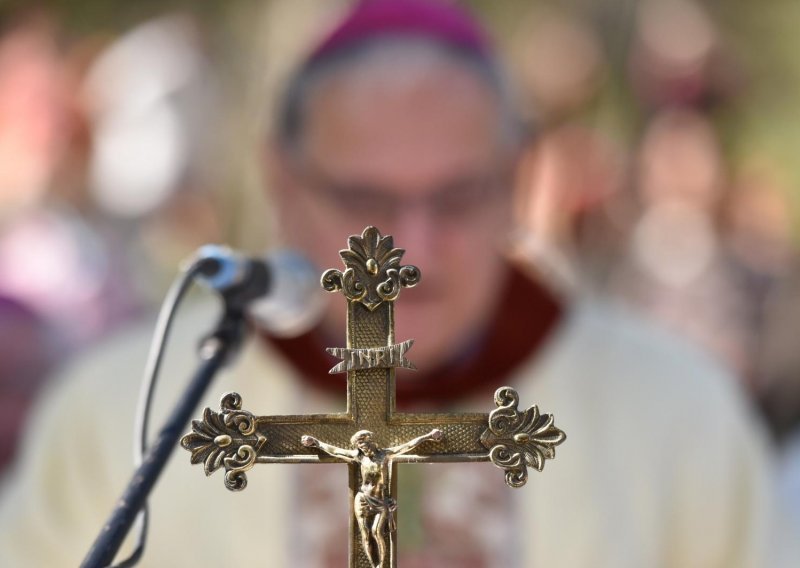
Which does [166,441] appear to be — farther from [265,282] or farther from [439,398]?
[439,398]

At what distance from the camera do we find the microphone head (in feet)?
5.76

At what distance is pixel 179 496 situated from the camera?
292 centimetres

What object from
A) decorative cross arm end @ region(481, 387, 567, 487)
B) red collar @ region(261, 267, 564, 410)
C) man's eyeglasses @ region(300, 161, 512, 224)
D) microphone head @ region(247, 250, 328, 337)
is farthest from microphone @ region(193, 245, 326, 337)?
red collar @ region(261, 267, 564, 410)

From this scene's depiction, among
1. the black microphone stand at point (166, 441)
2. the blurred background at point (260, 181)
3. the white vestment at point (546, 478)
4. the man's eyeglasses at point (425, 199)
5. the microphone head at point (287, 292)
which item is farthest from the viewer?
the blurred background at point (260, 181)

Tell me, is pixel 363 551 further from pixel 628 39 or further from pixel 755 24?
pixel 755 24

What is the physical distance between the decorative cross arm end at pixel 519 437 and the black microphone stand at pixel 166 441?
0.34m

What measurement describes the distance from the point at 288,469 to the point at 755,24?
396 inches

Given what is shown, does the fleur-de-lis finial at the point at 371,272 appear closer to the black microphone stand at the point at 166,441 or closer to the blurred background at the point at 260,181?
the black microphone stand at the point at 166,441

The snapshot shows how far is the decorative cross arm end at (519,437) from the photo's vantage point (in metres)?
1.42

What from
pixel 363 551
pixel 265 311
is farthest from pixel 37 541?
pixel 363 551

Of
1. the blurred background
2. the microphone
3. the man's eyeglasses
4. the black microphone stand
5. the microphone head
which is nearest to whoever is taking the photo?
the black microphone stand

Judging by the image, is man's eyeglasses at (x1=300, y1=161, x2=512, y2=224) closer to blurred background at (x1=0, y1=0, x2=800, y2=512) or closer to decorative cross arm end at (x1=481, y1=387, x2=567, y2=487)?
blurred background at (x1=0, y1=0, x2=800, y2=512)

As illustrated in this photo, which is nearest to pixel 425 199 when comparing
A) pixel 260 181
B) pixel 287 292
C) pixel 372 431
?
pixel 287 292

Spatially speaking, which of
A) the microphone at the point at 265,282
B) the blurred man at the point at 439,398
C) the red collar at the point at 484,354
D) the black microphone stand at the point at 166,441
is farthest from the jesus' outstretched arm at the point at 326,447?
the red collar at the point at 484,354
